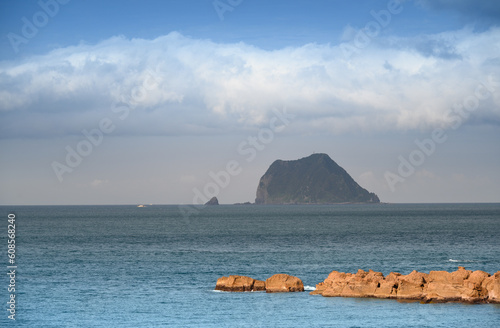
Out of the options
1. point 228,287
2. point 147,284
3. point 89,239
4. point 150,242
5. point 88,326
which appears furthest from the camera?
point 89,239

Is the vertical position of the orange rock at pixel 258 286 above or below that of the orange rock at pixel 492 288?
below

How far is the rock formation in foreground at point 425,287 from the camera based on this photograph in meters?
52.0

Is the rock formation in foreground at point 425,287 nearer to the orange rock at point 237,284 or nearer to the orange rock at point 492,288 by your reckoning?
the orange rock at point 492,288

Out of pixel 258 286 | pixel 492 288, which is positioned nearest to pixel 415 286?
pixel 492 288

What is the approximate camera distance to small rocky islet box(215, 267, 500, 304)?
5209cm

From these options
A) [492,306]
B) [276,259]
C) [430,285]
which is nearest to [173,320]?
[430,285]

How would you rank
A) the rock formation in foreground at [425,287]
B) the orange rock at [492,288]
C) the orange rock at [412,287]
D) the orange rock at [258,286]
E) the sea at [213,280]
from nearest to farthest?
the sea at [213,280] < the orange rock at [492,288] < the rock formation in foreground at [425,287] < the orange rock at [412,287] < the orange rock at [258,286]

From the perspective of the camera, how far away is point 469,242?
113m

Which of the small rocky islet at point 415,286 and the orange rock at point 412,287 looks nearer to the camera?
the small rocky islet at point 415,286

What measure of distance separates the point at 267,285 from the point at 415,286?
13.4m

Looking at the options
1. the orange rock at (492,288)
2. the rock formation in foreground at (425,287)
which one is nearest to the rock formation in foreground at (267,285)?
the rock formation in foreground at (425,287)

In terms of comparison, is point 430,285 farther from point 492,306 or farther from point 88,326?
point 88,326

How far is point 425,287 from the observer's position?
53719 millimetres

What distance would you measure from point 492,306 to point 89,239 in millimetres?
96161
